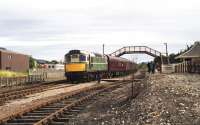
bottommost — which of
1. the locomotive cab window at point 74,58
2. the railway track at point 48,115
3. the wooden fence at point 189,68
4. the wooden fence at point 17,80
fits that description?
the railway track at point 48,115

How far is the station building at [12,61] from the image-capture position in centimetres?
8602

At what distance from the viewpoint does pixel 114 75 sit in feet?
221

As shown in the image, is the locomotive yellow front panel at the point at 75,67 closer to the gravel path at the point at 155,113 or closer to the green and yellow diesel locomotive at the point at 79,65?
the green and yellow diesel locomotive at the point at 79,65

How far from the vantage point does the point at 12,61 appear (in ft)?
301

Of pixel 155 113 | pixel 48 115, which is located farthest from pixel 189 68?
pixel 155 113

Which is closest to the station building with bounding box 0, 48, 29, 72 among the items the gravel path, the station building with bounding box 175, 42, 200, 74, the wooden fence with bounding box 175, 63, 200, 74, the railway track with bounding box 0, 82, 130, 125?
the station building with bounding box 175, 42, 200, 74

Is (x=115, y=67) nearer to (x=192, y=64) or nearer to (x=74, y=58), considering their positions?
(x=192, y=64)

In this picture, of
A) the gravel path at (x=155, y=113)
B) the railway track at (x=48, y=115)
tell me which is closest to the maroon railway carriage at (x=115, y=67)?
the railway track at (x=48, y=115)

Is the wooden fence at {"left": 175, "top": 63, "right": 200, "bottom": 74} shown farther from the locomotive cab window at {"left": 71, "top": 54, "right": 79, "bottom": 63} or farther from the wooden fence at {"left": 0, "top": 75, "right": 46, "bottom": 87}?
the wooden fence at {"left": 0, "top": 75, "right": 46, "bottom": 87}

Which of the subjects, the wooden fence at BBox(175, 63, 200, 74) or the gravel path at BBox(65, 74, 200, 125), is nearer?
the gravel path at BBox(65, 74, 200, 125)

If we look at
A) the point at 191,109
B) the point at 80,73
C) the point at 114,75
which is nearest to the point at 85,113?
the point at 191,109

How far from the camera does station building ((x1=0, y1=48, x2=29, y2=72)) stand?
86019mm

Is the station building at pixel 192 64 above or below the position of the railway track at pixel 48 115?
above

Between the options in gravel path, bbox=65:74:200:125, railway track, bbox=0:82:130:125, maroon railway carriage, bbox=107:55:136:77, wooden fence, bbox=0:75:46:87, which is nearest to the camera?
gravel path, bbox=65:74:200:125
